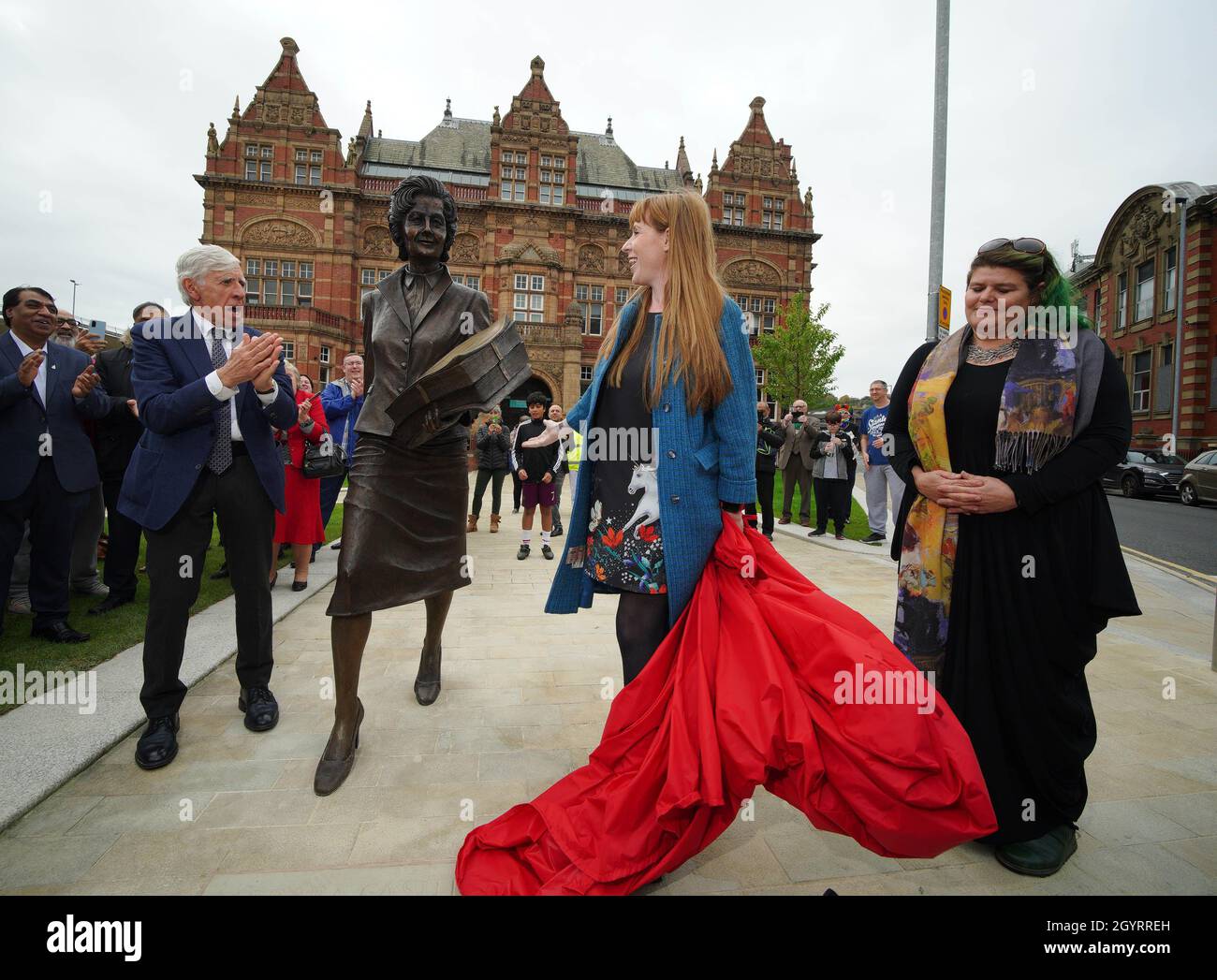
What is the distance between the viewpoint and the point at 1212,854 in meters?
2.26

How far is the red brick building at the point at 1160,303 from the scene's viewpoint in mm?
25922

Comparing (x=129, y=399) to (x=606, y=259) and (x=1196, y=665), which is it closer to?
(x=1196, y=665)

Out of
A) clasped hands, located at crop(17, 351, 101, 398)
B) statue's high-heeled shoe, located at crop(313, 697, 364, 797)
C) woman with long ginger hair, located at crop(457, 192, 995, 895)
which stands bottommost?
statue's high-heeled shoe, located at crop(313, 697, 364, 797)

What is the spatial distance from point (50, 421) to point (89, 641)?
1.61 metres

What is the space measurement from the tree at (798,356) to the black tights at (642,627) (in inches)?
1252

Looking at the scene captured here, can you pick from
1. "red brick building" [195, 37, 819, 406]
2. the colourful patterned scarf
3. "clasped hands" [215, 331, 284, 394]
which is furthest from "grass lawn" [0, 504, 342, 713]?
"red brick building" [195, 37, 819, 406]

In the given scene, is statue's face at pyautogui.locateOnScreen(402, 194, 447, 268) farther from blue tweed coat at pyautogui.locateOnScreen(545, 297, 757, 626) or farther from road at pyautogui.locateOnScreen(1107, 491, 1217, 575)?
road at pyautogui.locateOnScreen(1107, 491, 1217, 575)

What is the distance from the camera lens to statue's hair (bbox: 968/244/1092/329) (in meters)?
2.32

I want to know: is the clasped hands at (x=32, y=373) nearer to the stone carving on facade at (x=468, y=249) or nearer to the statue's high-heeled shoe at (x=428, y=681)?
the statue's high-heeled shoe at (x=428, y=681)

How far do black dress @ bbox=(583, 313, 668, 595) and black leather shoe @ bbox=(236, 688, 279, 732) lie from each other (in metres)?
1.97

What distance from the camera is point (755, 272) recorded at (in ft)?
119

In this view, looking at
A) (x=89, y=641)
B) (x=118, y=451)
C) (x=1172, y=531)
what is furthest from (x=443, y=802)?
(x=1172, y=531)

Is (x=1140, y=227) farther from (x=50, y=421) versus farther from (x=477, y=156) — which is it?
(x=50, y=421)

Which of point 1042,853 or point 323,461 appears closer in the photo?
point 1042,853
